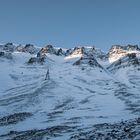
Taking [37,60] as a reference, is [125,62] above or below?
above

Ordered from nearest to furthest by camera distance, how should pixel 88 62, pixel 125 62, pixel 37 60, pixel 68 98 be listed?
pixel 68 98, pixel 88 62, pixel 37 60, pixel 125 62

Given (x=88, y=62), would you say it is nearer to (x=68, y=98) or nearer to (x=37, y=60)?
(x=37, y=60)

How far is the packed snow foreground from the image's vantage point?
112ft

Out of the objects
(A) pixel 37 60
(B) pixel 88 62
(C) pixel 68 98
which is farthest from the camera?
(A) pixel 37 60

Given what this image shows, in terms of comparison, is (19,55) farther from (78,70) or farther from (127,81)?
(127,81)

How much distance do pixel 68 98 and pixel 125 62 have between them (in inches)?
3664

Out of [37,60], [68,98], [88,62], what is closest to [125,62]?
[88,62]

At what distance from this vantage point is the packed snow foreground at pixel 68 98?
34.2 meters

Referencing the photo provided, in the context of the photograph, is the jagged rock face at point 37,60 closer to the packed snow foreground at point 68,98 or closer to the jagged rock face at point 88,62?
the packed snow foreground at point 68,98

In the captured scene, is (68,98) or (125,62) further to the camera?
(125,62)

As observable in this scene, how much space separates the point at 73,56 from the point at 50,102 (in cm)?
11318

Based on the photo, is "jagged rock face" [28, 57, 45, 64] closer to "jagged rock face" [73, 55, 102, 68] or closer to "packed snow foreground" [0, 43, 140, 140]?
"packed snow foreground" [0, 43, 140, 140]

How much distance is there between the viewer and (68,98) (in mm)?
82688

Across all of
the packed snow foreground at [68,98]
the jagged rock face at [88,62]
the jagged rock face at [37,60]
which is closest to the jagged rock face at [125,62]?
the packed snow foreground at [68,98]
